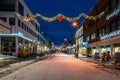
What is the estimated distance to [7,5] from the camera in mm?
67438

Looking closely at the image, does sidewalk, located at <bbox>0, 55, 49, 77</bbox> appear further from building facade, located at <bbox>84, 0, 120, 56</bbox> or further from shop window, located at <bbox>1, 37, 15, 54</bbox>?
shop window, located at <bbox>1, 37, 15, 54</bbox>

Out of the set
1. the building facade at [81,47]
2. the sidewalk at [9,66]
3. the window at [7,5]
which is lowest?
the sidewalk at [9,66]

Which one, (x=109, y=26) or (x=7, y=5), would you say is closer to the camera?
(x=109, y=26)

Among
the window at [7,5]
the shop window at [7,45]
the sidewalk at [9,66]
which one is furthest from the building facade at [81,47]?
the sidewalk at [9,66]

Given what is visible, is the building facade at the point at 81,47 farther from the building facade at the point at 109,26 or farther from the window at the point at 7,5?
the building facade at the point at 109,26

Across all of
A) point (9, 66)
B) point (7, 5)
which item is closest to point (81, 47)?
point (7, 5)

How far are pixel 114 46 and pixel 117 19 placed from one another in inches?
196

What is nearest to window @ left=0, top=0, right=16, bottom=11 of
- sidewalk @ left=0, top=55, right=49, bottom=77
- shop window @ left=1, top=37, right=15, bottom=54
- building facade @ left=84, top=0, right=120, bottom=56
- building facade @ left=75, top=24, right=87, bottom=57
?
shop window @ left=1, top=37, right=15, bottom=54

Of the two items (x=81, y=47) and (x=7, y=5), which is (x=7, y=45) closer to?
Answer: (x=7, y=5)

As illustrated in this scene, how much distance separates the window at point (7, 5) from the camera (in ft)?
220

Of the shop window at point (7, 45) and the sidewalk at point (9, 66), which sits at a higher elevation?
Answer: the shop window at point (7, 45)

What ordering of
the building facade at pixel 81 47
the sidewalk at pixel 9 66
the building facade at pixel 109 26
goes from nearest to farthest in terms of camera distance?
the sidewalk at pixel 9 66, the building facade at pixel 109 26, the building facade at pixel 81 47

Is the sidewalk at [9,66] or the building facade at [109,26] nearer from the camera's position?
the sidewalk at [9,66]

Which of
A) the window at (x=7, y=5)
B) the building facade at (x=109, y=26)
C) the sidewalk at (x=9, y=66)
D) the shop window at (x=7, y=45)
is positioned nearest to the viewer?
the sidewalk at (x=9, y=66)
